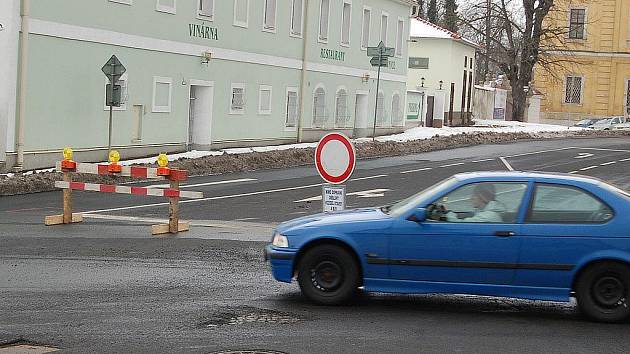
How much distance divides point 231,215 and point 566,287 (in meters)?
9.82

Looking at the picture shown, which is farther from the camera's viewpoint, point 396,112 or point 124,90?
point 396,112

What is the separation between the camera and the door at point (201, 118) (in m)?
33.1

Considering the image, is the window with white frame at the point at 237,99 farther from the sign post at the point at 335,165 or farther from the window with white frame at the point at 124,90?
the sign post at the point at 335,165

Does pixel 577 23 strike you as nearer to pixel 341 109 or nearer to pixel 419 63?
pixel 419 63

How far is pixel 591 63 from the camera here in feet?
257

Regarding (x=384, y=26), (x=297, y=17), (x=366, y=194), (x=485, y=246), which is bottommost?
(x=366, y=194)

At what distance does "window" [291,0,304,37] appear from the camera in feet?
128

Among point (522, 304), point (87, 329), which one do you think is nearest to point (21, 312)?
point (87, 329)

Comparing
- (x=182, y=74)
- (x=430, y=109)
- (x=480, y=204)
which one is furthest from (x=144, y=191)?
(x=430, y=109)

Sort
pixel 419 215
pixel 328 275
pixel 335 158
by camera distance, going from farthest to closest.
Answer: pixel 335 158
pixel 328 275
pixel 419 215

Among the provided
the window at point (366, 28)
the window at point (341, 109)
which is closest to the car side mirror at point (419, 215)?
the window at point (341, 109)

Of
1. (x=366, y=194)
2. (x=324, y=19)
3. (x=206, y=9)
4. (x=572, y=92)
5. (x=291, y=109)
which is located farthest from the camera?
(x=572, y=92)

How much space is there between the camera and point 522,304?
10.4 metres

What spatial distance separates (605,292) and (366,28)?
1513 inches
